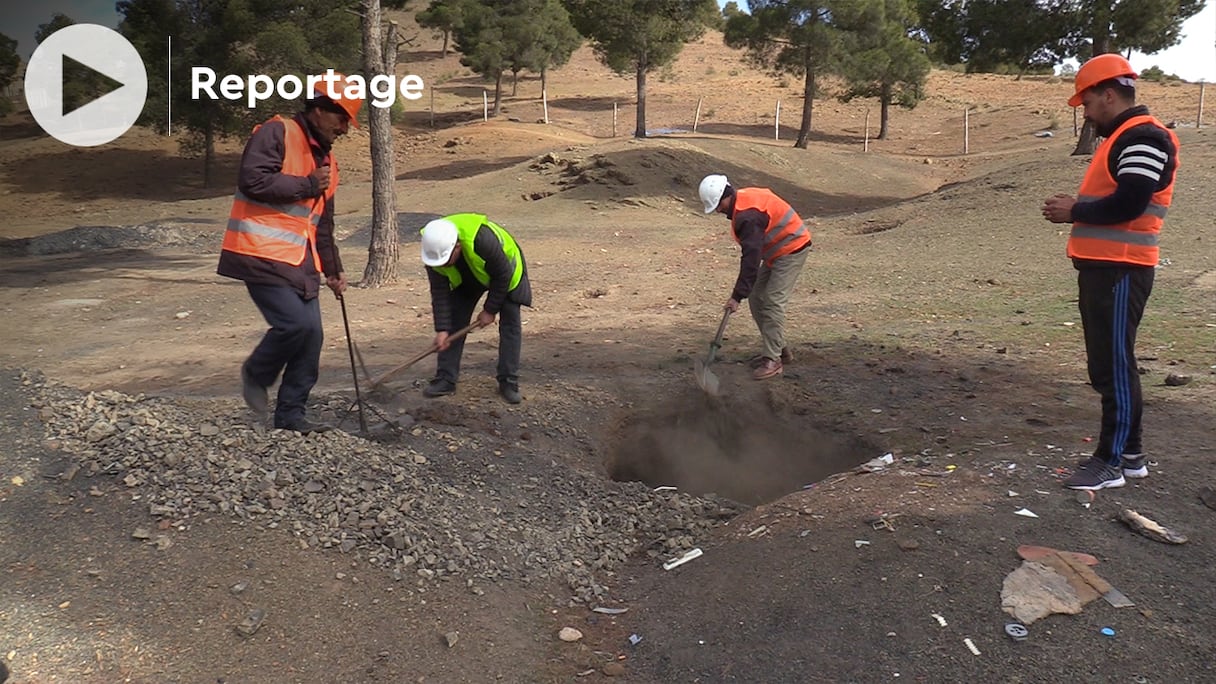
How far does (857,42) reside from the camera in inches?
1022

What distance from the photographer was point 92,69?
24.5 meters

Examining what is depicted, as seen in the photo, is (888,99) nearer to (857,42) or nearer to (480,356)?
(857,42)

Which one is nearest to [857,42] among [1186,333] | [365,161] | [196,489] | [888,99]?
[888,99]

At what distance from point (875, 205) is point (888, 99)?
11872mm

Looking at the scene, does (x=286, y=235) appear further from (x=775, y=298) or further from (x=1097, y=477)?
(x=1097, y=477)

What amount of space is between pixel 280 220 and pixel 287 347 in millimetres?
645

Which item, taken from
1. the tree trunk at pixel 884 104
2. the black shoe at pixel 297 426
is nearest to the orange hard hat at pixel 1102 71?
the black shoe at pixel 297 426

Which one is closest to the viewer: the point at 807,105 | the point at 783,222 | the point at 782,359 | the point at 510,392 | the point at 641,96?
the point at 510,392

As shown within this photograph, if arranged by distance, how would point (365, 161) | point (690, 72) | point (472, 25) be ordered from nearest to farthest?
point (365, 161) → point (472, 25) → point (690, 72)

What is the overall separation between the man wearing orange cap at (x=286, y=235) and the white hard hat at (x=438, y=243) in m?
0.62

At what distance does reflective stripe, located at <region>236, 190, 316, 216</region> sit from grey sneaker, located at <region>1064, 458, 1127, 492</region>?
3.76 m

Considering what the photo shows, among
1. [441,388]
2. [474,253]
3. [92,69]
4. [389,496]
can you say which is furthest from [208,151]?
[389,496]

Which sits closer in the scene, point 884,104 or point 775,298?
point 775,298

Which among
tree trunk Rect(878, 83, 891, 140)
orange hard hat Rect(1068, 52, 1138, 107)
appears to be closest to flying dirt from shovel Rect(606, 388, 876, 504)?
orange hard hat Rect(1068, 52, 1138, 107)
